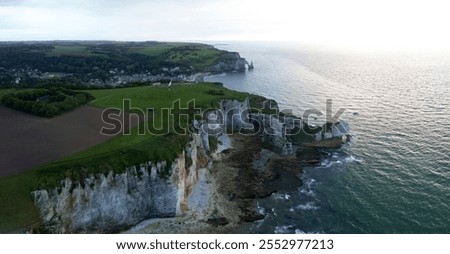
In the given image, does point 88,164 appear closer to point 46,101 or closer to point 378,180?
point 46,101

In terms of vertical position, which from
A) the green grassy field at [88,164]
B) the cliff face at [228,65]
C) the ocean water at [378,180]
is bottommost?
the ocean water at [378,180]

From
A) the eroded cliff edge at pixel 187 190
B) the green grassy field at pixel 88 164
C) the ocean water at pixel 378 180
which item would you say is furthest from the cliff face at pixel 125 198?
the ocean water at pixel 378 180

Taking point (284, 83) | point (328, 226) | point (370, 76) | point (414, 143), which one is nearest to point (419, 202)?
point (328, 226)

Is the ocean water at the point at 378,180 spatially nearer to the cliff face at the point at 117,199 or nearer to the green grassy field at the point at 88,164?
the cliff face at the point at 117,199

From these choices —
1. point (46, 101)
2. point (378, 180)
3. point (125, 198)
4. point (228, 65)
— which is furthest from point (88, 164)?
point (228, 65)

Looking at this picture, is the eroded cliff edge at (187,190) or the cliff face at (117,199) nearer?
the cliff face at (117,199)

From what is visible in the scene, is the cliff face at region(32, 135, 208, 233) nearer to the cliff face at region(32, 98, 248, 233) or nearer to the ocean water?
the cliff face at region(32, 98, 248, 233)
